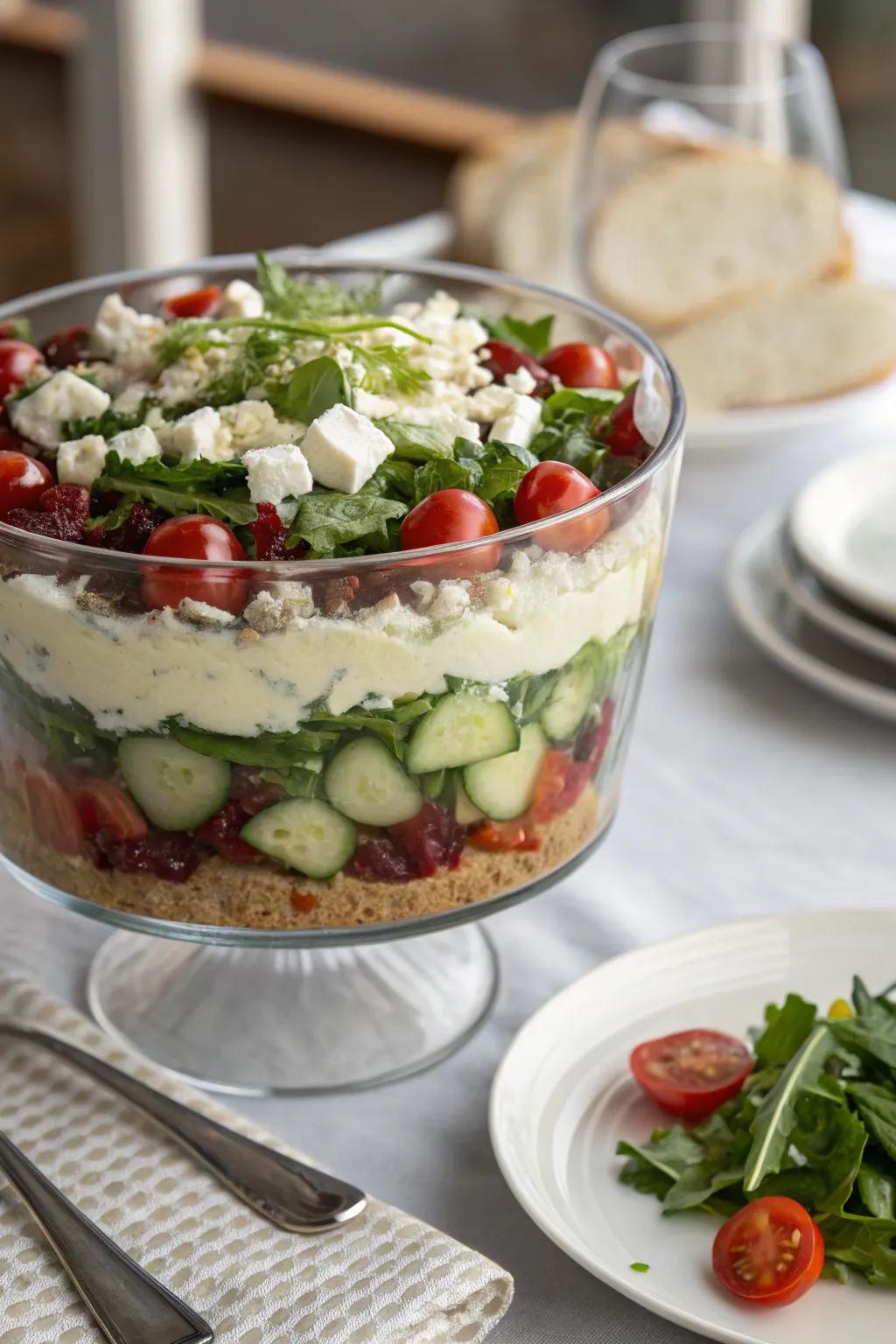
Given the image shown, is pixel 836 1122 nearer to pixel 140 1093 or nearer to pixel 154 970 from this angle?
pixel 140 1093

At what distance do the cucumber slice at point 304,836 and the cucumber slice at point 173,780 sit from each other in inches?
1.3

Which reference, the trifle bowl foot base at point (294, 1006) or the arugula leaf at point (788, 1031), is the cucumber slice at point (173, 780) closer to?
the trifle bowl foot base at point (294, 1006)

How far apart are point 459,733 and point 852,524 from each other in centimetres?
92

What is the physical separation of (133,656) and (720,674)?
0.89 m

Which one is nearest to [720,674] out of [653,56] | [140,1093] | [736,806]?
[736,806]

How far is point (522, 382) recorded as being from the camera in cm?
127

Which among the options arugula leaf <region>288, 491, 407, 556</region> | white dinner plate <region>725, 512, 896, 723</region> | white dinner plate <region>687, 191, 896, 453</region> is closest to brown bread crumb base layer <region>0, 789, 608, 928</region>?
arugula leaf <region>288, 491, 407, 556</region>

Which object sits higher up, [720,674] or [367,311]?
[367,311]

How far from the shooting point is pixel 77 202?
448 cm

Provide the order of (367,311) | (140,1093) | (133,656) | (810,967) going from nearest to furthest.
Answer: (133,656) → (140,1093) → (810,967) → (367,311)

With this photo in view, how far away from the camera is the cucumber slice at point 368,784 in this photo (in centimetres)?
105

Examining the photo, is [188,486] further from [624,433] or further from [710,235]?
[710,235]

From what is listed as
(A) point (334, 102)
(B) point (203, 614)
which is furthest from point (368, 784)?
(A) point (334, 102)

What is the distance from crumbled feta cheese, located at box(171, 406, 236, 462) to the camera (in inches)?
44.8
